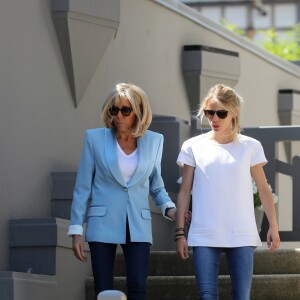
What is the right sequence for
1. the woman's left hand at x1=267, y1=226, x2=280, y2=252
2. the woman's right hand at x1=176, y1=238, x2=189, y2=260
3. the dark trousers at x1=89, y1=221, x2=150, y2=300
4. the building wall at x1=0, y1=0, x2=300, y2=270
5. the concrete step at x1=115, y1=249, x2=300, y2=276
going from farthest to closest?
the concrete step at x1=115, y1=249, x2=300, y2=276
the building wall at x1=0, y1=0, x2=300, y2=270
the woman's left hand at x1=267, y1=226, x2=280, y2=252
the woman's right hand at x1=176, y1=238, x2=189, y2=260
the dark trousers at x1=89, y1=221, x2=150, y2=300

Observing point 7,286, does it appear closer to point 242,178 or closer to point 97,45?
point 242,178

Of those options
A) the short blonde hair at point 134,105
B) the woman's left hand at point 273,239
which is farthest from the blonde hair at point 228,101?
the woman's left hand at point 273,239

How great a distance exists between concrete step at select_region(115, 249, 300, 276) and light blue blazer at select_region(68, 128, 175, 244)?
2184 mm

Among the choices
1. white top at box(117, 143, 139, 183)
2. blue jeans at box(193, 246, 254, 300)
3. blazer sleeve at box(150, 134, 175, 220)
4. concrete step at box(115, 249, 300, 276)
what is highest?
white top at box(117, 143, 139, 183)

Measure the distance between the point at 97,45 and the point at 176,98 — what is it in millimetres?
2163

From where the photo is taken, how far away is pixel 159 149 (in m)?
8.19

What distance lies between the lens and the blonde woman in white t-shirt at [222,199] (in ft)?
25.6

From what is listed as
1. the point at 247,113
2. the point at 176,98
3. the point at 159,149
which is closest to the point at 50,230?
the point at 159,149

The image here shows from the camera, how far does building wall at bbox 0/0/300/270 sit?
992 cm

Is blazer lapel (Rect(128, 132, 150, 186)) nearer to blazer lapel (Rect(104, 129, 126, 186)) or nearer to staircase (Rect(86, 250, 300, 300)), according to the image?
blazer lapel (Rect(104, 129, 126, 186))

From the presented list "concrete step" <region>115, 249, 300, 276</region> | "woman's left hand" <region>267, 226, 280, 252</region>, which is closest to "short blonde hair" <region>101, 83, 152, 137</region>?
"woman's left hand" <region>267, 226, 280, 252</region>

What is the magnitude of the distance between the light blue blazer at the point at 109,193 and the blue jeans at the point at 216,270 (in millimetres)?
341

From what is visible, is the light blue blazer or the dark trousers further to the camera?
the light blue blazer

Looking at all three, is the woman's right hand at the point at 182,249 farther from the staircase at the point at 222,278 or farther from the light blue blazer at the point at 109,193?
the staircase at the point at 222,278
